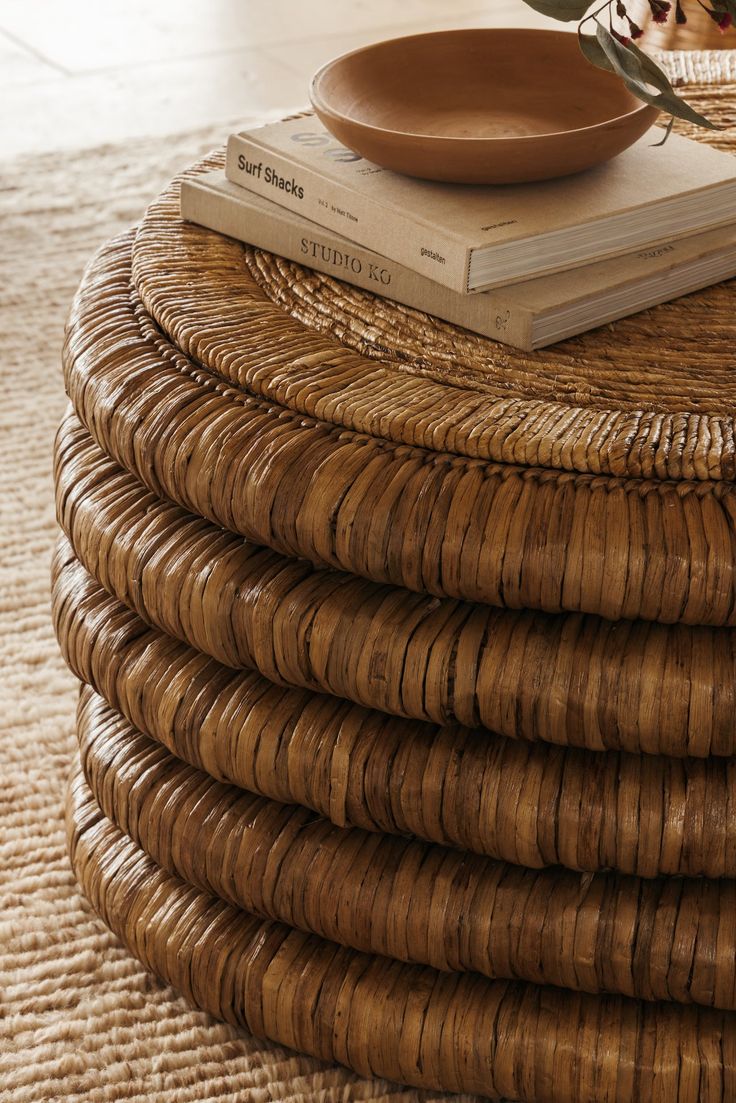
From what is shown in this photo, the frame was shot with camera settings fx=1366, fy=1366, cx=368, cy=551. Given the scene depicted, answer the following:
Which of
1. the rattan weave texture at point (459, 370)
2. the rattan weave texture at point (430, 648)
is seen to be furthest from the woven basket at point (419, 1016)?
the rattan weave texture at point (459, 370)

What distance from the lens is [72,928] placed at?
2.90ft

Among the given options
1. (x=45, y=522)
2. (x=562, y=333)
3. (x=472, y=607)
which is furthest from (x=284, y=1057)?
(x=45, y=522)

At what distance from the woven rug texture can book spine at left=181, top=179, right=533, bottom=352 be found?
1.38 ft

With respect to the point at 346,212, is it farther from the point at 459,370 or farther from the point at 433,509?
the point at 433,509

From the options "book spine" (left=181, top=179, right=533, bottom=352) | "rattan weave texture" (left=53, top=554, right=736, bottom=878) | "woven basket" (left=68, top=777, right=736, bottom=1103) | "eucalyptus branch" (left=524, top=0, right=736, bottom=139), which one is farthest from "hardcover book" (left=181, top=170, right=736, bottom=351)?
"woven basket" (left=68, top=777, right=736, bottom=1103)

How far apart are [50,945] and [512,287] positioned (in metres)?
0.50

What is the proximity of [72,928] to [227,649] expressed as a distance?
0.98 ft

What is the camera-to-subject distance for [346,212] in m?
0.80

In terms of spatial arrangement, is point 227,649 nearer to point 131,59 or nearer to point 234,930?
point 234,930

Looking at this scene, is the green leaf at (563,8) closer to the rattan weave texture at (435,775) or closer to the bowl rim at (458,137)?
the bowl rim at (458,137)

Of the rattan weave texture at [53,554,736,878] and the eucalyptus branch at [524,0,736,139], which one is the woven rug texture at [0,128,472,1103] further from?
the eucalyptus branch at [524,0,736,139]

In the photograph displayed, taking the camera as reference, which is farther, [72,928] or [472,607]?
[72,928]

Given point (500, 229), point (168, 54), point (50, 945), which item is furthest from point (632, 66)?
point (168, 54)

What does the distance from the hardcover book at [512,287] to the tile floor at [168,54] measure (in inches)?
56.3
